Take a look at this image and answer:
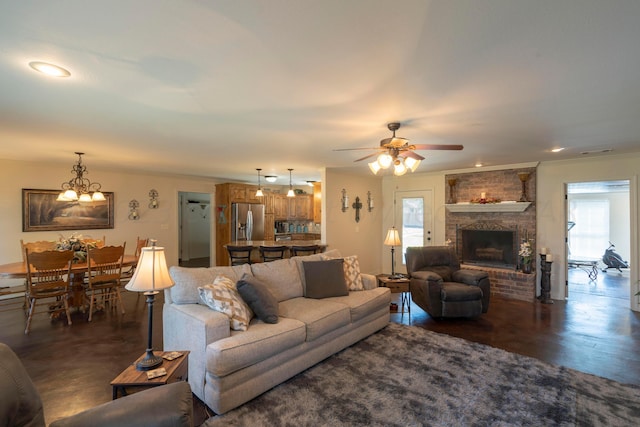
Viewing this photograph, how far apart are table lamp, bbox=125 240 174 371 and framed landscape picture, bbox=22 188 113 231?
17.0ft

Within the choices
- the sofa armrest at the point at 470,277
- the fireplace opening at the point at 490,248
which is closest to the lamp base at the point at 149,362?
the sofa armrest at the point at 470,277

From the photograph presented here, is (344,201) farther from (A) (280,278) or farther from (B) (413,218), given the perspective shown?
(A) (280,278)

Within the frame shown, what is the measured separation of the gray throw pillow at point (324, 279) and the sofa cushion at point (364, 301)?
0.32 feet

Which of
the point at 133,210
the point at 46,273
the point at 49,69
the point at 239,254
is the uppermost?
the point at 49,69

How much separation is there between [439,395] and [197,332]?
195 centimetres

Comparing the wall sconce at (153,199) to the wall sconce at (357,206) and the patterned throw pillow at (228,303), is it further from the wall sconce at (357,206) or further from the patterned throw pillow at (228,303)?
the patterned throw pillow at (228,303)

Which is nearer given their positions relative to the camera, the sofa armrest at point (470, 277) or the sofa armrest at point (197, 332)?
the sofa armrest at point (197, 332)

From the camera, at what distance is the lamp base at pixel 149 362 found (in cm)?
199

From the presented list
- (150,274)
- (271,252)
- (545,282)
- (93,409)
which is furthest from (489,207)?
(93,409)

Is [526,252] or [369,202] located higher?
[369,202]

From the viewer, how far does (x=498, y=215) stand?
6.08m

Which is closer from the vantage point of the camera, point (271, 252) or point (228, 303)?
point (228, 303)

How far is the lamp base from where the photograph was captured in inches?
78.2

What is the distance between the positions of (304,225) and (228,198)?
264cm
